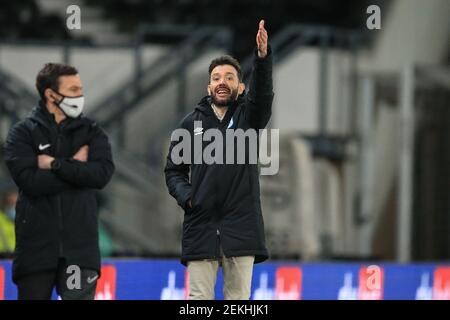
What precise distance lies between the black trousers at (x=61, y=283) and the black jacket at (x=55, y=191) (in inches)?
1.9

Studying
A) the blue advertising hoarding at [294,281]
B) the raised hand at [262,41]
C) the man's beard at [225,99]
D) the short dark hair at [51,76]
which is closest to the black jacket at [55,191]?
the short dark hair at [51,76]

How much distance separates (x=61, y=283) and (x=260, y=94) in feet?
5.41

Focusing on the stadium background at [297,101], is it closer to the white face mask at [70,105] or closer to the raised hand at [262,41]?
the white face mask at [70,105]

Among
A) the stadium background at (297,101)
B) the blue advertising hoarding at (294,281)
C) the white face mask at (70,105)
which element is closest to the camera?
the white face mask at (70,105)

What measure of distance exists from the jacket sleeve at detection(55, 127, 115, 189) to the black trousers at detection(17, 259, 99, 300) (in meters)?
0.48

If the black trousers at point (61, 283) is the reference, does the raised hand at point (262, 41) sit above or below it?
above

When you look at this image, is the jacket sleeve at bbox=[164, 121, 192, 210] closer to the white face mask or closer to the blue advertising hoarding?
the white face mask

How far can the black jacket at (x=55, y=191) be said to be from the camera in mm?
7523

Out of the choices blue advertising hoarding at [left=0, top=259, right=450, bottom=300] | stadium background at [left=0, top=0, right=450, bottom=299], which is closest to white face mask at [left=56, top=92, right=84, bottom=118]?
blue advertising hoarding at [left=0, top=259, right=450, bottom=300]

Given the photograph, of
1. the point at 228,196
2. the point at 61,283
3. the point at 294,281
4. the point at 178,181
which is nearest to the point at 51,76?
the point at 178,181

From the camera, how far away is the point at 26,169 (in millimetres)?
7613

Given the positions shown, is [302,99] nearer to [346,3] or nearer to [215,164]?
[346,3]

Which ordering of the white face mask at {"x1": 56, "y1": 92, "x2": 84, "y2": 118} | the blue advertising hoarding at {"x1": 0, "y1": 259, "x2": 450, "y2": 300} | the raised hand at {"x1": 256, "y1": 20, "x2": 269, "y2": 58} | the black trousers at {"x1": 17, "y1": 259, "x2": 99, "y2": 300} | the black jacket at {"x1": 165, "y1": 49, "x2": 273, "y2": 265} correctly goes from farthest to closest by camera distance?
the blue advertising hoarding at {"x1": 0, "y1": 259, "x2": 450, "y2": 300}
the white face mask at {"x1": 56, "y1": 92, "x2": 84, "y2": 118}
the black trousers at {"x1": 17, "y1": 259, "x2": 99, "y2": 300}
the black jacket at {"x1": 165, "y1": 49, "x2": 273, "y2": 265}
the raised hand at {"x1": 256, "y1": 20, "x2": 269, "y2": 58}

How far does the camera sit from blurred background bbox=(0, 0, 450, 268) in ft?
58.3
